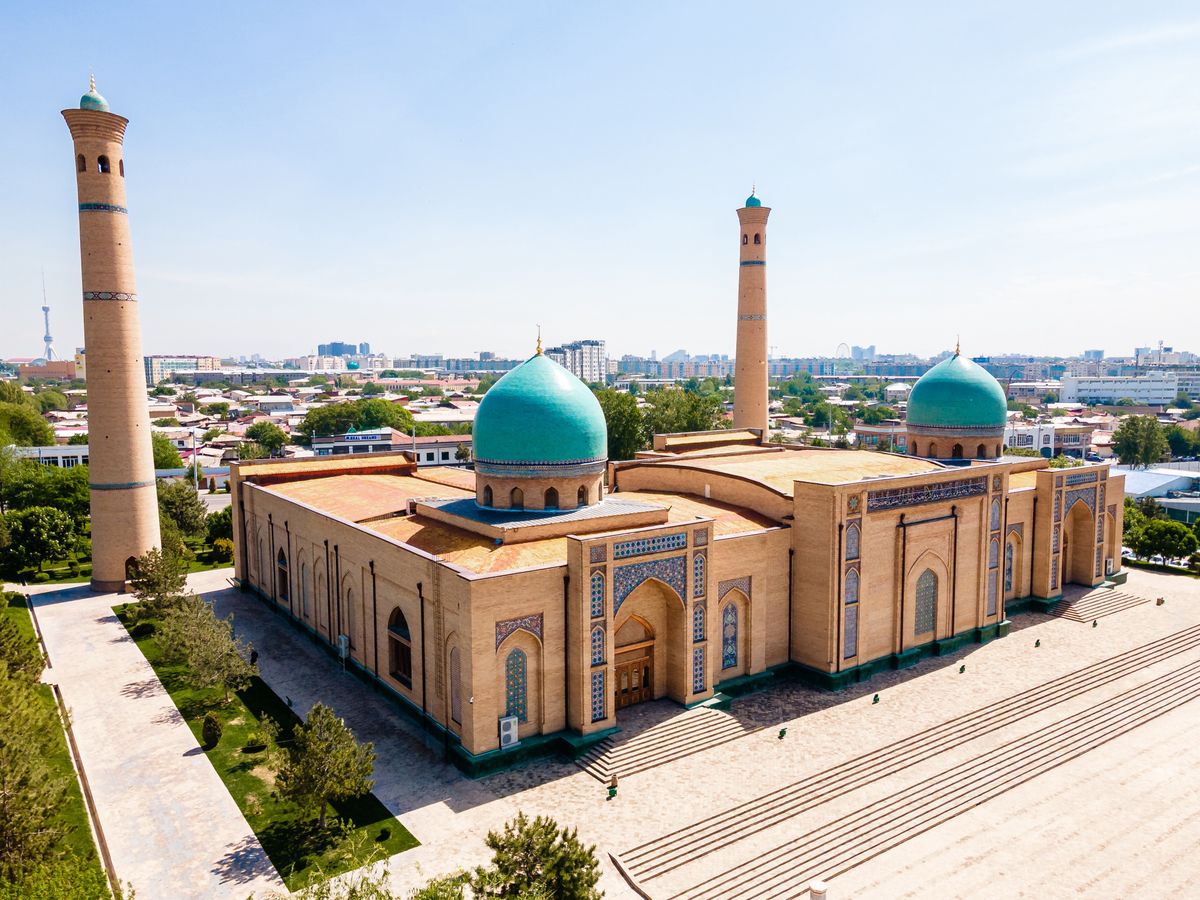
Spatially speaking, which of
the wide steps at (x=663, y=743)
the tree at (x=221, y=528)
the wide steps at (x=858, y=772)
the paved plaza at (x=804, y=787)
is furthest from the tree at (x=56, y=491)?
the wide steps at (x=858, y=772)

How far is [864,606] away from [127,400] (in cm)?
2792

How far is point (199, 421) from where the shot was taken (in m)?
104

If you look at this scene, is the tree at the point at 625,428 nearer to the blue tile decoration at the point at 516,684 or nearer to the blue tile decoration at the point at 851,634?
the blue tile decoration at the point at 851,634

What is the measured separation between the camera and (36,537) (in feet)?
116

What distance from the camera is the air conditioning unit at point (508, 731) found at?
18.8m

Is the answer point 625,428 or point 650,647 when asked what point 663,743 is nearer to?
point 650,647

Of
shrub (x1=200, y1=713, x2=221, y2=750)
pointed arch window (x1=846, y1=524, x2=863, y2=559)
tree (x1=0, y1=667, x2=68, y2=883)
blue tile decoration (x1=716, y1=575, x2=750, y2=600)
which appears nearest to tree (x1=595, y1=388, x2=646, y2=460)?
pointed arch window (x1=846, y1=524, x2=863, y2=559)

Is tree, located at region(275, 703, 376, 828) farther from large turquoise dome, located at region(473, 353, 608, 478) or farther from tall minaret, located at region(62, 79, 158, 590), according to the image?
tall minaret, located at region(62, 79, 158, 590)

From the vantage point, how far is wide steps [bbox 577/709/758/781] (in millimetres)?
18797

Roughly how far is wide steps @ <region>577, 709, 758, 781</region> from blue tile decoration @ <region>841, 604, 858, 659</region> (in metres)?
4.61

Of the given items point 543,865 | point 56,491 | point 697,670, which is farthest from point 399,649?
point 56,491

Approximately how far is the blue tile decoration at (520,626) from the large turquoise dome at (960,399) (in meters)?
21.7

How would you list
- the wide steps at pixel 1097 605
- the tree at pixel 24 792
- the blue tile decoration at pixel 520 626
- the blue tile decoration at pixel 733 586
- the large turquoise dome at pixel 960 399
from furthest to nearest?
the large turquoise dome at pixel 960 399, the wide steps at pixel 1097 605, the blue tile decoration at pixel 733 586, the blue tile decoration at pixel 520 626, the tree at pixel 24 792

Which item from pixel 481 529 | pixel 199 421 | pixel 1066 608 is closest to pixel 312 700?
pixel 481 529
